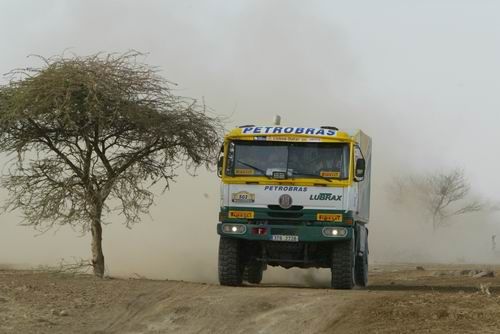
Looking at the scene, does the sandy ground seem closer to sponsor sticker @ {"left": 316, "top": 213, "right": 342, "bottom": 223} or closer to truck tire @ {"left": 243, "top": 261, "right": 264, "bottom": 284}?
sponsor sticker @ {"left": 316, "top": 213, "right": 342, "bottom": 223}

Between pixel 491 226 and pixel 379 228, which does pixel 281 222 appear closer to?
pixel 379 228

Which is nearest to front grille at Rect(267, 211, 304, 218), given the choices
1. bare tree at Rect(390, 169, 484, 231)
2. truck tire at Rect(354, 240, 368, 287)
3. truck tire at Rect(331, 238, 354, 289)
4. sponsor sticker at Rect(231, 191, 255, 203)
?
sponsor sticker at Rect(231, 191, 255, 203)

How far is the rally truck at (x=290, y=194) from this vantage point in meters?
13.5

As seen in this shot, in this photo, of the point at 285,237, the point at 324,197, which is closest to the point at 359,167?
the point at 324,197

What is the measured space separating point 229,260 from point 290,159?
2.31 m

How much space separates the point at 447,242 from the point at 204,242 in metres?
37.4

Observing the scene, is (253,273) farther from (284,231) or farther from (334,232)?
(334,232)

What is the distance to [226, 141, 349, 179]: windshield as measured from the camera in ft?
44.8

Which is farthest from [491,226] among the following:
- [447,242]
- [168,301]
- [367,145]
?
[168,301]

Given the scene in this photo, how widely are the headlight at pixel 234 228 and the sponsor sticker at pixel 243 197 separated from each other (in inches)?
18.8

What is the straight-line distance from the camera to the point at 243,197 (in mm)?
13727

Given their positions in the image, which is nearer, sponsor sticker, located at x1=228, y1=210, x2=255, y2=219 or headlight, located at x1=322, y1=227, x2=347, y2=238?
headlight, located at x1=322, y1=227, x2=347, y2=238

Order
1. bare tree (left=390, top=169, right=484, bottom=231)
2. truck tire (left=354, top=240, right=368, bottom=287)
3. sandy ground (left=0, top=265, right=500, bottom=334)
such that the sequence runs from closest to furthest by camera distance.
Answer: sandy ground (left=0, top=265, right=500, bottom=334), truck tire (left=354, top=240, right=368, bottom=287), bare tree (left=390, top=169, right=484, bottom=231)

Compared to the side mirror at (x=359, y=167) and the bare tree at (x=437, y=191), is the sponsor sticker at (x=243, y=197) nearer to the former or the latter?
the side mirror at (x=359, y=167)
